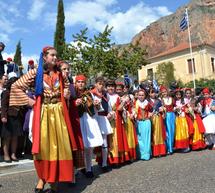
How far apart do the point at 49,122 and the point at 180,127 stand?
5.03 m

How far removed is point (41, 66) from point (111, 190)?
2.02 m

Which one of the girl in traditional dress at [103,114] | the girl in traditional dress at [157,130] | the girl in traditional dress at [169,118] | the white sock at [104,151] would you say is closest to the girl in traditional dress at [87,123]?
the girl in traditional dress at [103,114]

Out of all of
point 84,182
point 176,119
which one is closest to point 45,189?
point 84,182

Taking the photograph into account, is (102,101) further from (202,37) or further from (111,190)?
(202,37)

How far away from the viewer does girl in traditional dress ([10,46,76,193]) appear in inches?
182

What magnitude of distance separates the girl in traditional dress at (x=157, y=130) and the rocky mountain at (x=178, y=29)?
7950 centimetres

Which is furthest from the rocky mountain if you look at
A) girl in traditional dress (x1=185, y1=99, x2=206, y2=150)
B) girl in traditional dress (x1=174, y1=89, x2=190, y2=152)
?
girl in traditional dress (x1=174, y1=89, x2=190, y2=152)

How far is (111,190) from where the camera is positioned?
4816mm

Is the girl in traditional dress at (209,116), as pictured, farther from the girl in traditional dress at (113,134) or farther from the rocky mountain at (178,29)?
the rocky mountain at (178,29)

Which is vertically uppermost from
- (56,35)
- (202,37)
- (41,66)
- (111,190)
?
(202,37)

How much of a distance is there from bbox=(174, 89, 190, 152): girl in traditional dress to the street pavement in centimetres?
155

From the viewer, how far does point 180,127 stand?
29.3ft

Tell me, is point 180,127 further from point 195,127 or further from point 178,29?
point 178,29

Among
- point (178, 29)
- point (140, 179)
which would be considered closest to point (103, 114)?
point (140, 179)
